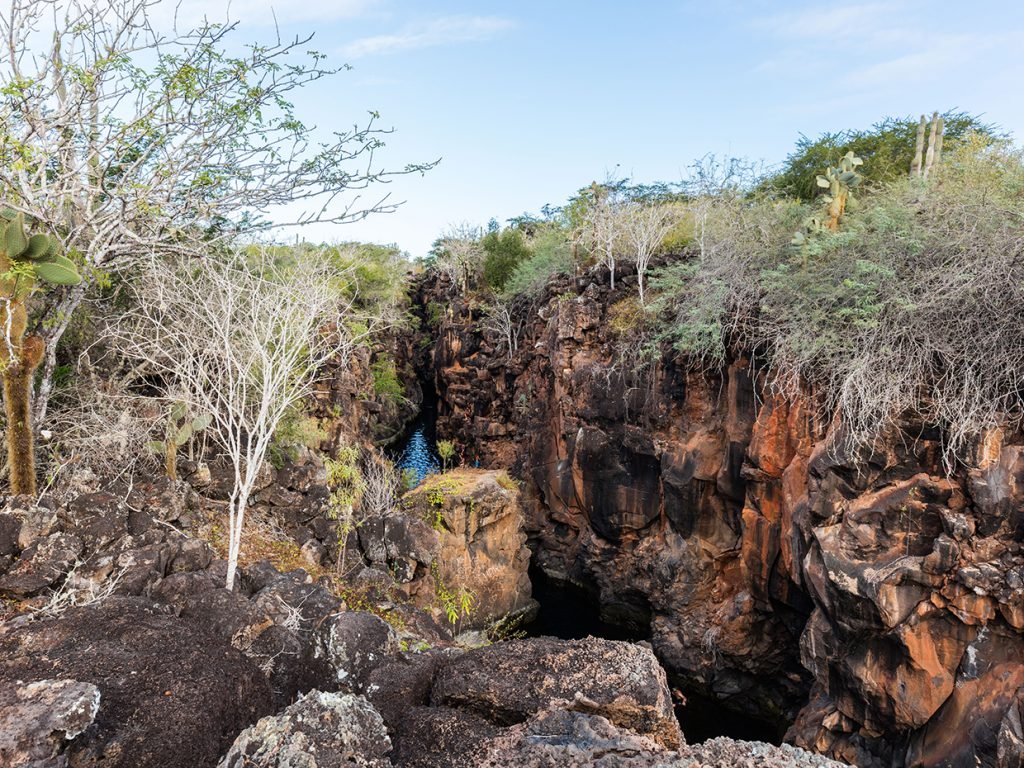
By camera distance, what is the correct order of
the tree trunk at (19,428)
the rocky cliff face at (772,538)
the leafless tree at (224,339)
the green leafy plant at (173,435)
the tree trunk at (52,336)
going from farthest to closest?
1. the green leafy plant at (173,435)
2. the leafless tree at (224,339)
3. the rocky cliff face at (772,538)
4. the tree trunk at (52,336)
5. the tree trunk at (19,428)

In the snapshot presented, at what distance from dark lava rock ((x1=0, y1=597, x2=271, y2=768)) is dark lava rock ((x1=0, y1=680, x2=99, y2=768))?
11 centimetres

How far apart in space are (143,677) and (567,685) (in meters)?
2.60

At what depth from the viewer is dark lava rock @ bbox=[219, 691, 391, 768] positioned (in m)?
2.75

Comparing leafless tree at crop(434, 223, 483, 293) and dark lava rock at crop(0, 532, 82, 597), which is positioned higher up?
leafless tree at crop(434, 223, 483, 293)

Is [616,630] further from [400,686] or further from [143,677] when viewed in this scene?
[143,677]

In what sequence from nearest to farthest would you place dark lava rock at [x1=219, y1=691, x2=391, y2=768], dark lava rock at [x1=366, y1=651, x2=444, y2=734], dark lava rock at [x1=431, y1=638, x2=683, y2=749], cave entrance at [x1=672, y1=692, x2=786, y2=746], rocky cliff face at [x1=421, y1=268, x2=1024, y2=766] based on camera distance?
dark lava rock at [x1=219, y1=691, x2=391, y2=768] < dark lava rock at [x1=431, y1=638, x2=683, y2=749] < dark lava rock at [x1=366, y1=651, x2=444, y2=734] < rocky cliff face at [x1=421, y1=268, x2=1024, y2=766] < cave entrance at [x1=672, y1=692, x2=786, y2=746]

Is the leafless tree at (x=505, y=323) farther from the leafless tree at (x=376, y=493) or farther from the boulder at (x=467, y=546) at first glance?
the leafless tree at (x=376, y=493)

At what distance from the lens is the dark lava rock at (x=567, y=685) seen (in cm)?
346

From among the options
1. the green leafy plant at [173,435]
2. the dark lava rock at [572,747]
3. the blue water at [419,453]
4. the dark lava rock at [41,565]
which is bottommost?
the blue water at [419,453]

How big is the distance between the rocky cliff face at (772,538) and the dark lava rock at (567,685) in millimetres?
5259

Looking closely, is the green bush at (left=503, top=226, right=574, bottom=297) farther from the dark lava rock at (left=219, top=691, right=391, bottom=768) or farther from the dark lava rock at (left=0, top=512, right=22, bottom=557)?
the dark lava rock at (left=219, top=691, right=391, bottom=768)

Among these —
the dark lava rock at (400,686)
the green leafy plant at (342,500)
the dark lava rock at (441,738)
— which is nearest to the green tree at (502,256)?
the green leafy plant at (342,500)

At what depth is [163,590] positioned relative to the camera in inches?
205

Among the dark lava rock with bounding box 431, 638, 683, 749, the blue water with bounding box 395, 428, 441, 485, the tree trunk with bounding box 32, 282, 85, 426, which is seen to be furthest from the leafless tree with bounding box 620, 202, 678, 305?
the dark lava rock with bounding box 431, 638, 683, 749
